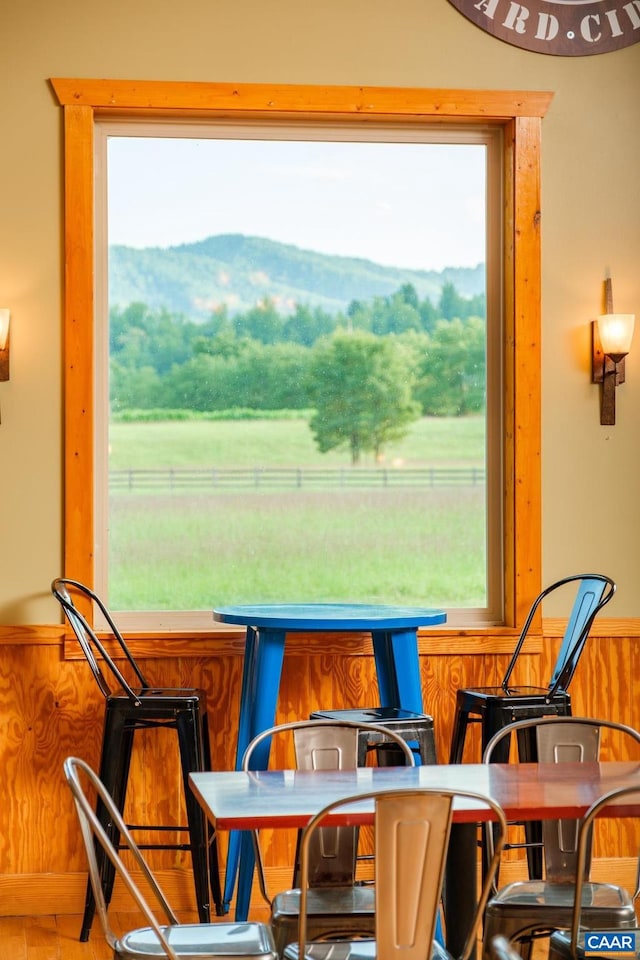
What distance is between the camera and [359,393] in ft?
14.0

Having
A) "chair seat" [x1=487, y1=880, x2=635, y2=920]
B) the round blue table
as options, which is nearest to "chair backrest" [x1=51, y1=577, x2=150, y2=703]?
the round blue table

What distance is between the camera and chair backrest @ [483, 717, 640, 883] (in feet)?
8.97

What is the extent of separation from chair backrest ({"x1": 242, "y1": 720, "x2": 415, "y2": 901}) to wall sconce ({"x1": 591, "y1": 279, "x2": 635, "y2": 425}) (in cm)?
180

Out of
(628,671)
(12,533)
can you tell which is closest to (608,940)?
(628,671)

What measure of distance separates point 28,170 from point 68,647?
5.48 ft

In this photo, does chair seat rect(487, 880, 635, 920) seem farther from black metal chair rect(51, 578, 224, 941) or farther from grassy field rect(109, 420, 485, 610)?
grassy field rect(109, 420, 485, 610)

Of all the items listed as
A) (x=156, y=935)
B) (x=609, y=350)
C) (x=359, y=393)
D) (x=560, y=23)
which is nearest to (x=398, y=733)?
(x=156, y=935)

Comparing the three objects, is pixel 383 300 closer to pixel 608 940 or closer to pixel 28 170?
pixel 28 170

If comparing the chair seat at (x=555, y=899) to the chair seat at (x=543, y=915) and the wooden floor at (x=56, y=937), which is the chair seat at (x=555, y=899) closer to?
the chair seat at (x=543, y=915)

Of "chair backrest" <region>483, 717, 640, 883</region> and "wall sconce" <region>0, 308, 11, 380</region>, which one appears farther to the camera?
"wall sconce" <region>0, 308, 11, 380</region>

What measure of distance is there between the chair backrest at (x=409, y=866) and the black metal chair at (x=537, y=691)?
5.22 feet

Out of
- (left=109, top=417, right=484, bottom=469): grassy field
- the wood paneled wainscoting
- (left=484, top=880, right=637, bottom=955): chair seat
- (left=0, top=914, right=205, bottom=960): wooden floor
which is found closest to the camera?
(left=484, top=880, right=637, bottom=955): chair seat

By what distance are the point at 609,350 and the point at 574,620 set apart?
38.6 inches

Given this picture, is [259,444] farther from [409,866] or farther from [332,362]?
[409,866]
